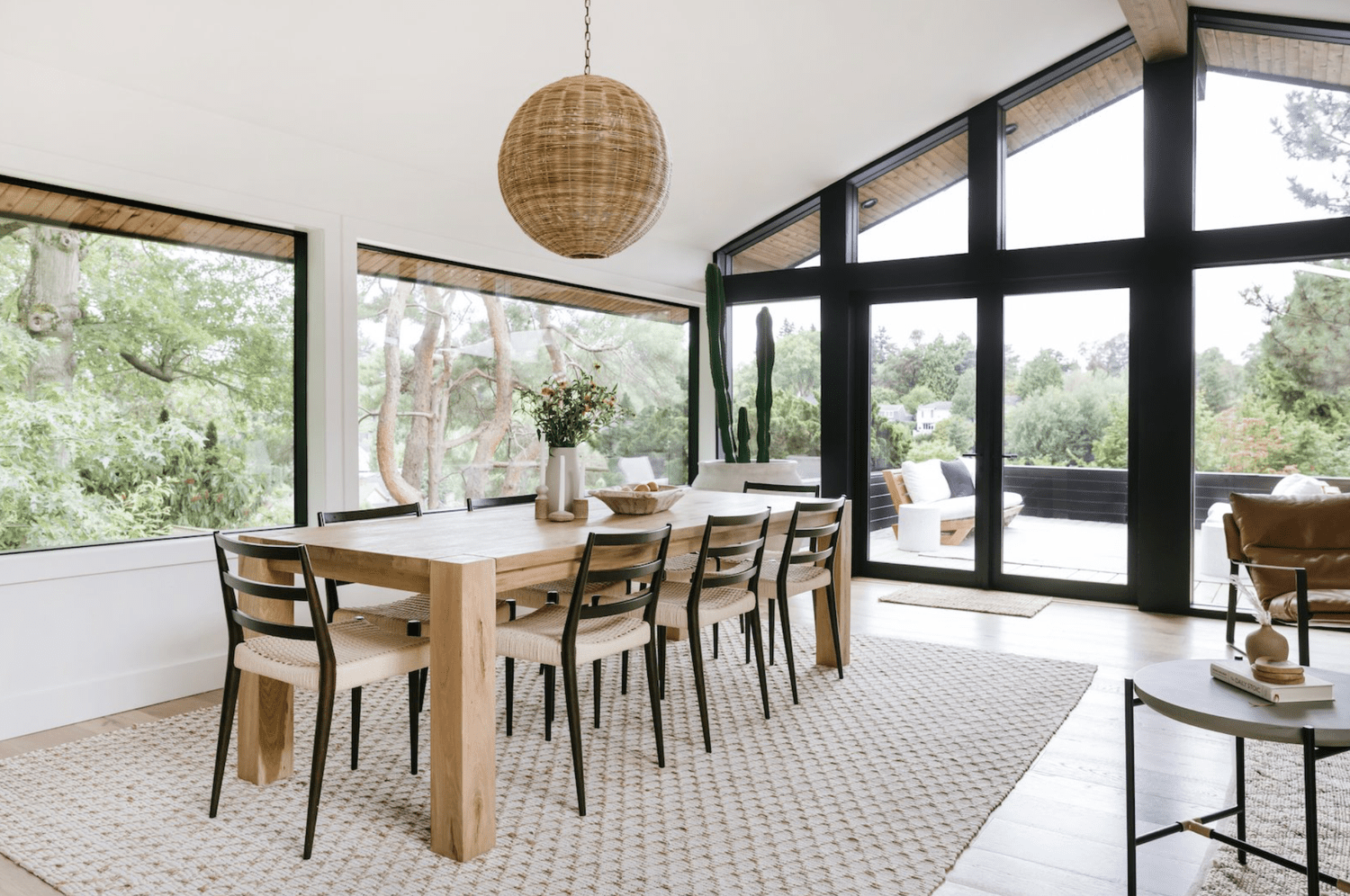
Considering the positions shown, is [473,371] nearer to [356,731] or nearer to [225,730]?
[356,731]

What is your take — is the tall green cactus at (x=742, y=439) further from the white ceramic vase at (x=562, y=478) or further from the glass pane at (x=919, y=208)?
the white ceramic vase at (x=562, y=478)

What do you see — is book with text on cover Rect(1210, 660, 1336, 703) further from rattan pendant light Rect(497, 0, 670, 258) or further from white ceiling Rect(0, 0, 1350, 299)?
white ceiling Rect(0, 0, 1350, 299)

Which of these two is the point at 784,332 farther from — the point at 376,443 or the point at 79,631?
the point at 79,631

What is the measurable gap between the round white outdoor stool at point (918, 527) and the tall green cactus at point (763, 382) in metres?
1.08

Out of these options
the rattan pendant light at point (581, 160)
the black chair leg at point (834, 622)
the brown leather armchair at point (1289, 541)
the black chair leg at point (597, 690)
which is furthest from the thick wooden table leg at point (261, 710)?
the brown leather armchair at point (1289, 541)

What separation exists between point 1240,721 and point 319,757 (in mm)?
2185

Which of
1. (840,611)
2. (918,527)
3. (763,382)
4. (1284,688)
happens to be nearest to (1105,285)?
(918,527)

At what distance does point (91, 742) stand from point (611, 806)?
1.98m

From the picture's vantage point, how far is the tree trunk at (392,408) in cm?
469

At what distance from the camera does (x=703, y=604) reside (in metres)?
3.36

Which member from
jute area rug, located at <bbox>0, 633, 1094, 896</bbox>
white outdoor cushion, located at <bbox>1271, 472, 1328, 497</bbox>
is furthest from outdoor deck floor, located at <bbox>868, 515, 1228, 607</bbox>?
jute area rug, located at <bbox>0, 633, 1094, 896</bbox>

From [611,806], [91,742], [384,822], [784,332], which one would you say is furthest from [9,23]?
[784,332]

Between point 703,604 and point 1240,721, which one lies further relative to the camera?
point 703,604

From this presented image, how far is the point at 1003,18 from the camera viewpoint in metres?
4.98
